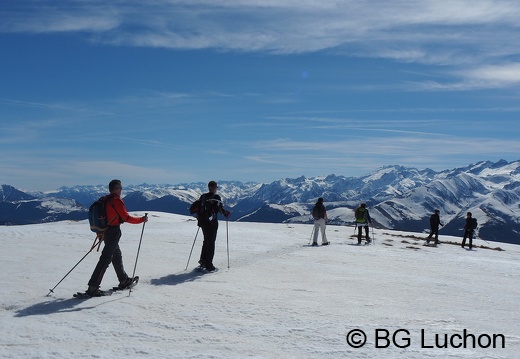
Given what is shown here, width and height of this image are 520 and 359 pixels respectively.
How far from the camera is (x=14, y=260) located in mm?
14547

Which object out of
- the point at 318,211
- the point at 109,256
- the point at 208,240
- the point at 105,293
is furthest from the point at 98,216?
the point at 318,211

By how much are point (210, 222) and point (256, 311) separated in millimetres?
4863

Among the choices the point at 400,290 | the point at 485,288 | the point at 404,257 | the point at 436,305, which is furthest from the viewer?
the point at 404,257

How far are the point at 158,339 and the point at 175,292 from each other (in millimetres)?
3295

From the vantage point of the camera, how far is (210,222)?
13.7m

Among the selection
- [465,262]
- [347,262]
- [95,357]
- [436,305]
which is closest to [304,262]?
[347,262]

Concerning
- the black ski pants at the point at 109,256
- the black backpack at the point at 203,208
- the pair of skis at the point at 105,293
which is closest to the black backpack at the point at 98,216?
the black ski pants at the point at 109,256

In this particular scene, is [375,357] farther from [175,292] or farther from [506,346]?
[175,292]

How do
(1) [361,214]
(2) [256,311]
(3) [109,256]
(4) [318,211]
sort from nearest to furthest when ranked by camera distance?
(2) [256,311] < (3) [109,256] < (4) [318,211] < (1) [361,214]

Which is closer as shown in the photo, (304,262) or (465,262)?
(304,262)

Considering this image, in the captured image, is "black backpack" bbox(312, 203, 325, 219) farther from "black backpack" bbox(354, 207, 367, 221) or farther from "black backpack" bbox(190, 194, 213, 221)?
"black backpack" bbox(190, 194, 213, 221)

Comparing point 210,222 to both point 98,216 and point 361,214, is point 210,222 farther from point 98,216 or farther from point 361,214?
point 361,214

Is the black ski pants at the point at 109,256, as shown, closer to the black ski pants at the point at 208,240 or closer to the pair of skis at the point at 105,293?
the pair of skis at the point at 105,293

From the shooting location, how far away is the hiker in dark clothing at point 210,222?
1370cm
